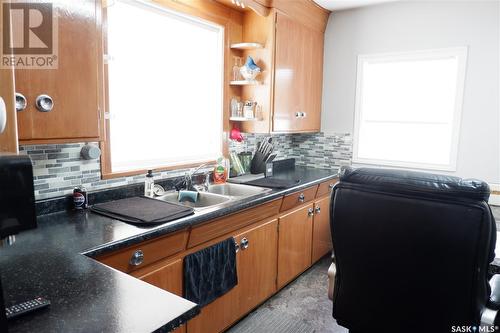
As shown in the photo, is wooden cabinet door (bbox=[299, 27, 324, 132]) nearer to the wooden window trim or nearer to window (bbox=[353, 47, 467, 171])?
window (bbox=[353, 47, 467, 171])

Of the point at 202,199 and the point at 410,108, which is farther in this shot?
the point at 410,108

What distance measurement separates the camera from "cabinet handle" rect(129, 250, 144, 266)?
1.53 m

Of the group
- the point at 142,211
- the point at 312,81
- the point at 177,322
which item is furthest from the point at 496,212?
the point at 177,322

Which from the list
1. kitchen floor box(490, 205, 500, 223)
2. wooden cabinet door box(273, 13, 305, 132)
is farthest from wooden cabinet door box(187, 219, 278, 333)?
kitchen floor box(490, 205, 500, 223)

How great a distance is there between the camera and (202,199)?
2.43 metres

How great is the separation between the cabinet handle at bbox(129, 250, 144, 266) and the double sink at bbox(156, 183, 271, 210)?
624 mm

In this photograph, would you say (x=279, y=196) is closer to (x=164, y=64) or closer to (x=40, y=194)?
(x=164, y=64)

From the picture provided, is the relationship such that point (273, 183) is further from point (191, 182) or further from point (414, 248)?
point (414, 248)

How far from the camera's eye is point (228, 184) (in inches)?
107

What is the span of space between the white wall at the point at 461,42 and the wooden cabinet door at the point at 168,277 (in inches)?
98.0

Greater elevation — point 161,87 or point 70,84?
point 161,87

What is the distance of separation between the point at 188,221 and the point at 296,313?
1.25 meters

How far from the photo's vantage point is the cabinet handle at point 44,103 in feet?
4.50

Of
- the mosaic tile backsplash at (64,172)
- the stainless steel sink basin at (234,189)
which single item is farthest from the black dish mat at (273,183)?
the mosaic tile backsplash at (64,172)
